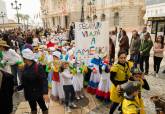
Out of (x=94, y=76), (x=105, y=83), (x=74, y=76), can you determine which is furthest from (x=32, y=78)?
(x=94, y=76)

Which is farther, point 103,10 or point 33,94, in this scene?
point 103,10

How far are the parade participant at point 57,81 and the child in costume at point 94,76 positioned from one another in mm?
1011

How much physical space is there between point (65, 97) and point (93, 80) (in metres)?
1.22

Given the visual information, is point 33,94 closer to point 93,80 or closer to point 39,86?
point 39,86

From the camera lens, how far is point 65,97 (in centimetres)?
599

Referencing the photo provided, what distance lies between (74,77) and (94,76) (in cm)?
63

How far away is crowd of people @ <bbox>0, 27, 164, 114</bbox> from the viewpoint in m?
3.50

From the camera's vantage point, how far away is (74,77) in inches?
258

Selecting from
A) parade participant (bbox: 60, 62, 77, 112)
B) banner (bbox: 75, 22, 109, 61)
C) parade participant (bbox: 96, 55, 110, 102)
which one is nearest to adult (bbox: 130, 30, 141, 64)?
banner (bbox: 75, 22, 109, 61)

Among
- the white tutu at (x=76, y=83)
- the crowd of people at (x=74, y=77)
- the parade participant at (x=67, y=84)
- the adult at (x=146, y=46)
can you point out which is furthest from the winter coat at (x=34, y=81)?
the adult at (x=146, y=46)

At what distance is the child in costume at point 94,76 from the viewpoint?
6742mm

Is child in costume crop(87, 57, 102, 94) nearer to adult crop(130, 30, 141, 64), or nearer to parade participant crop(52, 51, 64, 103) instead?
parade participant crop(52, 51, 64, 103)

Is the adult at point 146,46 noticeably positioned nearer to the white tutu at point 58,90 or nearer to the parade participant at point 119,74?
the white tutu at point 58,90

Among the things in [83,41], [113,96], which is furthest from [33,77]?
[83,41]
